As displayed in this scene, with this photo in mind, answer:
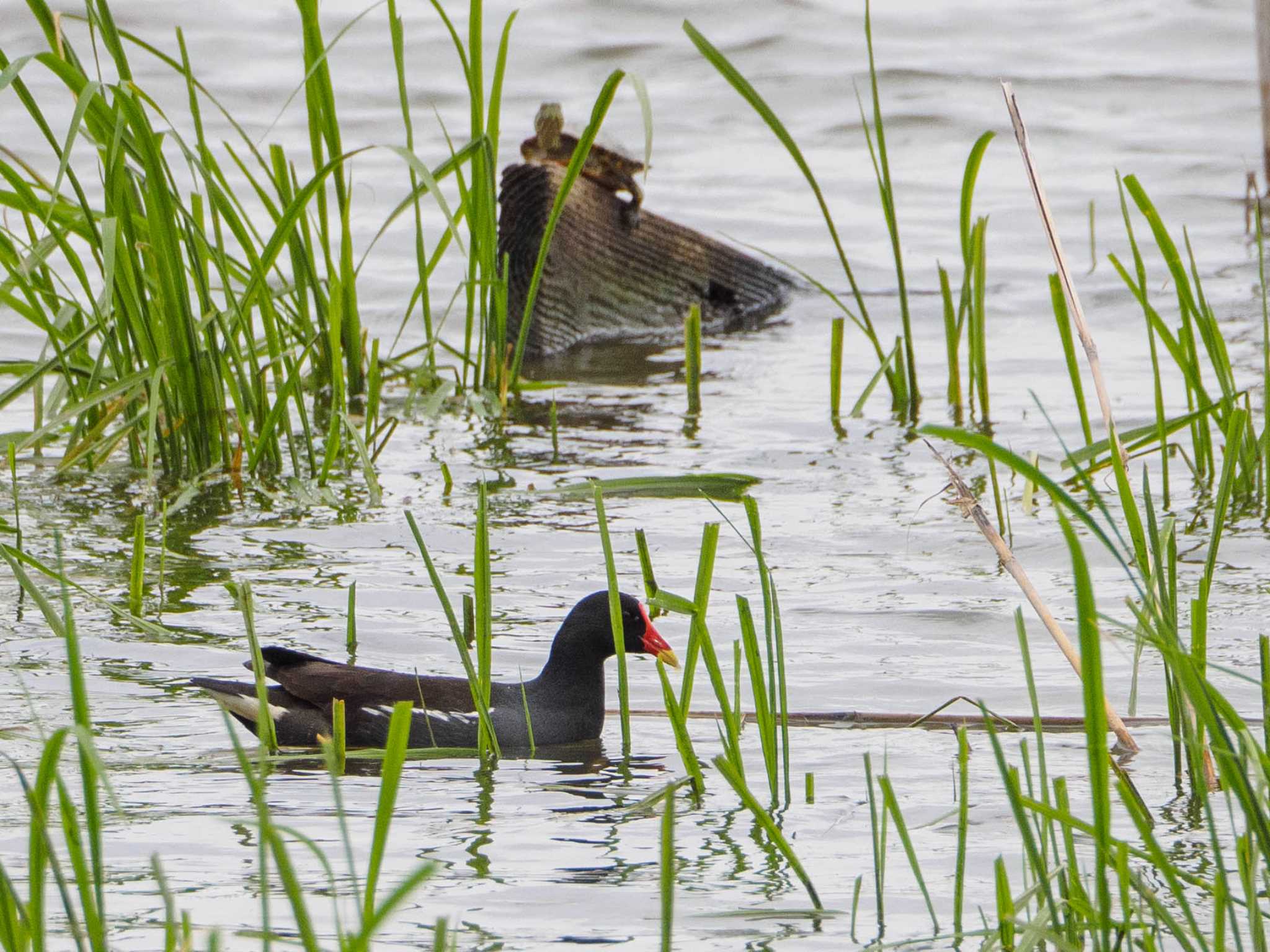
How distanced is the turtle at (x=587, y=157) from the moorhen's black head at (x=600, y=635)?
3969mm

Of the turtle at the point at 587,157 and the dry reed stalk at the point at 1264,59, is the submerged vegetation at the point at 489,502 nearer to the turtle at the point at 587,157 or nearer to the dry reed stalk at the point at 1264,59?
the turtle at the point at 587,157

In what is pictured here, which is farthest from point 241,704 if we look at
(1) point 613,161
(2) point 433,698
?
(1) point 613,161

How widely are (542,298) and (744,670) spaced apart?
439cm

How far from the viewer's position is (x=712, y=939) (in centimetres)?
278

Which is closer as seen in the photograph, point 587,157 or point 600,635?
point 600,635

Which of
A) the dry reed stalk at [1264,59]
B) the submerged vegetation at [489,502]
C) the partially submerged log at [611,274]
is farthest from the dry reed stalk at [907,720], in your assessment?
the dry reed stalk at [1264,59]

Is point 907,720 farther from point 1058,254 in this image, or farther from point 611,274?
point 611,274

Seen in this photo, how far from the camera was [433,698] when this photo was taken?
409 cm

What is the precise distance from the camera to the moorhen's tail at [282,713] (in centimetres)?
399

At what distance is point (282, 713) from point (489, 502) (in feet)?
5.48

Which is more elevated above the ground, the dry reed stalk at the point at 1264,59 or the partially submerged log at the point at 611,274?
the dry reed stalk at the point at 1264,59

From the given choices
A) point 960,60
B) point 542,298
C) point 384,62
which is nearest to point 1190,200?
point 960,60

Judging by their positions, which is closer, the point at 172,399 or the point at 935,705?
the point at 935,705

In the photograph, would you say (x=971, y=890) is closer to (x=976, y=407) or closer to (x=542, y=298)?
(x=976, y=407)
